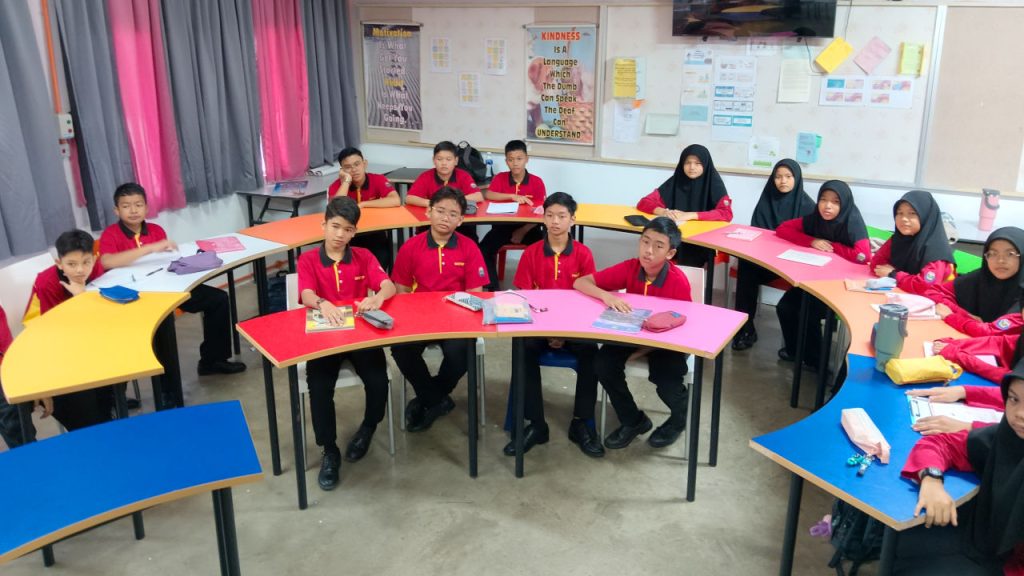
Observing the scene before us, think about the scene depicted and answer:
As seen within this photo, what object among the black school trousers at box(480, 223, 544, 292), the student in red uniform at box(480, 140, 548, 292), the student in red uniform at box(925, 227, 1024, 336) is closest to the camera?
the student in red uniform at box(925, 227, 1024, 336)

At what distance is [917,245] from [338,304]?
2.92m

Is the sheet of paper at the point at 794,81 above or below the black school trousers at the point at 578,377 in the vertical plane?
above

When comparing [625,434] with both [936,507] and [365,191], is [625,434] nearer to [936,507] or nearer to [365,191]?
[936,507]

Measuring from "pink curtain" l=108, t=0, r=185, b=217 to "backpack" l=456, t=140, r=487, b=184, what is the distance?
2.19 meters

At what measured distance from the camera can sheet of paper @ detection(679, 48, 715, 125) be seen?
602cm

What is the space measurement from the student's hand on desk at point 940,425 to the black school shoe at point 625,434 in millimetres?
1574

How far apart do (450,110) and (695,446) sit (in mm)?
4500

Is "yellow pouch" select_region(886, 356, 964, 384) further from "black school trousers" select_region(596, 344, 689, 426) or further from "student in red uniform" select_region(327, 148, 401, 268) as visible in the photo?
"student in red uniform" select_region(327, 148, 401, 268)

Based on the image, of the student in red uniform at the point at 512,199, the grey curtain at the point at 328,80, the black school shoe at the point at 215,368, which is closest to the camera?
the black school shoe at the point at 215,368

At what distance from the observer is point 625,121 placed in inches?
253

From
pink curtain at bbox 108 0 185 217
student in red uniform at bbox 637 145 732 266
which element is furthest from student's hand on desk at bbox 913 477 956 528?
pink curtain at bbox 108 0 185 217

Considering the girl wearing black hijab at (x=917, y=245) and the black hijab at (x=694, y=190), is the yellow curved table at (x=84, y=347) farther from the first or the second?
the girl wearing black hijab at (x=917, y=245)

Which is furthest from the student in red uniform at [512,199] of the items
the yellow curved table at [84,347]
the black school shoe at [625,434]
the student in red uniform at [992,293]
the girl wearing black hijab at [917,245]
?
the student in red uniform at [992,293]

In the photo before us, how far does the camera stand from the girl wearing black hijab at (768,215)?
5129 millimetres
